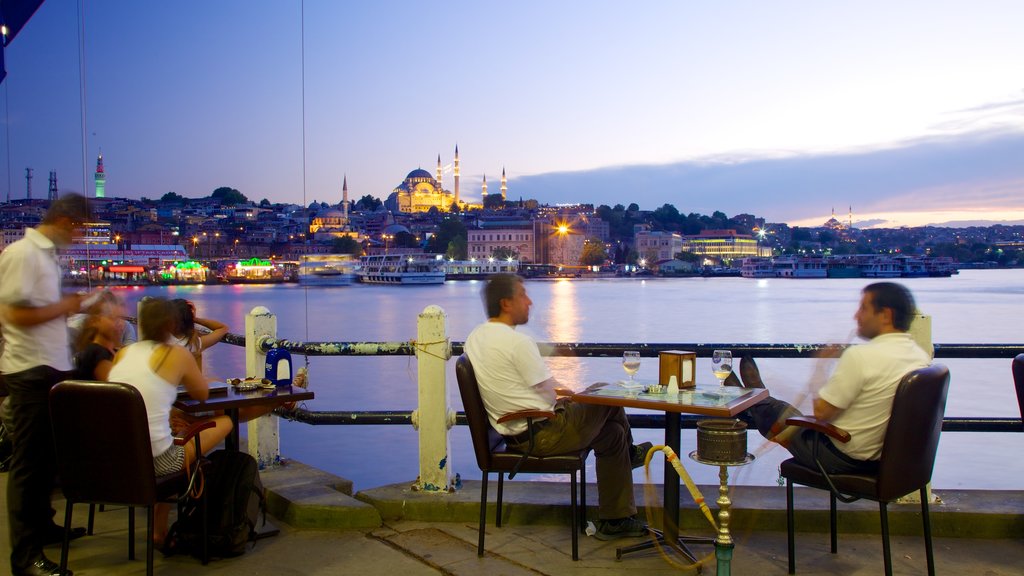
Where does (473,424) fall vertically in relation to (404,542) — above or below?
above

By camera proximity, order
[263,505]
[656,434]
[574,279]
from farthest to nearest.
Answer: [574,279], [656,434], [263,505]

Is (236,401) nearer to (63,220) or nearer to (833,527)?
(63,220)

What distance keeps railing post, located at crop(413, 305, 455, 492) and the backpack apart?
106 cm

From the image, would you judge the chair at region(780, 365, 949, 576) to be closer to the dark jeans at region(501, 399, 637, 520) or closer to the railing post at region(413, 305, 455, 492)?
the dark jeans at region(501, 399, 637, 520)

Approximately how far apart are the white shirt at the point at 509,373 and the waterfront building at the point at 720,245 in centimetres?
17701

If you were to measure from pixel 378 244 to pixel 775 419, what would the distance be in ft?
496

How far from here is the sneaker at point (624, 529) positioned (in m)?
4.05

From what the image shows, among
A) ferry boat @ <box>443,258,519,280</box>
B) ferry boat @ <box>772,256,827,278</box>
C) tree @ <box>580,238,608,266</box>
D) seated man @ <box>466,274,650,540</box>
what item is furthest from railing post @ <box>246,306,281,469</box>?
ferry boat @ <box>772,256,827,278</box>

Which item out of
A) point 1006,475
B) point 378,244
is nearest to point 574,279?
point 378,244

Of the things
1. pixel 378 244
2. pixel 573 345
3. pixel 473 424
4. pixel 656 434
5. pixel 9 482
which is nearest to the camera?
pixel 9 482

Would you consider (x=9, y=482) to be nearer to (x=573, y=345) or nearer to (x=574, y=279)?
(x=573, y=345)

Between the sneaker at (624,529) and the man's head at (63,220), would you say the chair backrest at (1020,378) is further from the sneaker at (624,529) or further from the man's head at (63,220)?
the man's head at (63,220)

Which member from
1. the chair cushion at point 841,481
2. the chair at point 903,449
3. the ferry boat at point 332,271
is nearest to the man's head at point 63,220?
the chair at point 903,449

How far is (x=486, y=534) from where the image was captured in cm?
429
